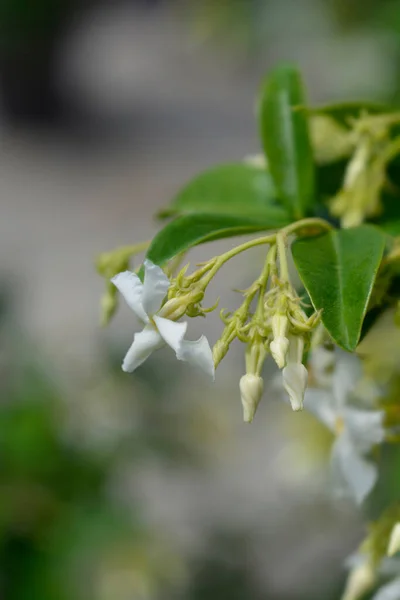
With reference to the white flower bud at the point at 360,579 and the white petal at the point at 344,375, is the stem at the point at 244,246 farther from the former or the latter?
the white flower bud at the point at 360,579

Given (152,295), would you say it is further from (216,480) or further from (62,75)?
(62,75)

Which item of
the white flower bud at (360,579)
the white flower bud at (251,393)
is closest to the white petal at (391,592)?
the white flower bud at (360,579)

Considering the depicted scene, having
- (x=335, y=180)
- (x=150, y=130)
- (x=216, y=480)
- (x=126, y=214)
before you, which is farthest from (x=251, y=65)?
(x=335, y=180)

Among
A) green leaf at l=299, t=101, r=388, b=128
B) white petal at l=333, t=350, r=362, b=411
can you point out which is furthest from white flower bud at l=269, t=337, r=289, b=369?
green leaf at l=299, t=101, r=388, b=128

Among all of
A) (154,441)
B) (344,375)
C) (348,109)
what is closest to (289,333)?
(344,375)

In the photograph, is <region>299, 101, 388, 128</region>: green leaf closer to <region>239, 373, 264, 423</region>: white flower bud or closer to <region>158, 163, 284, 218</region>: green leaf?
<region>158, 163, 284, 218</region>: green leaf

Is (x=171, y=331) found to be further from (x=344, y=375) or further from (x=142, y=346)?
(x=344, y=375)
